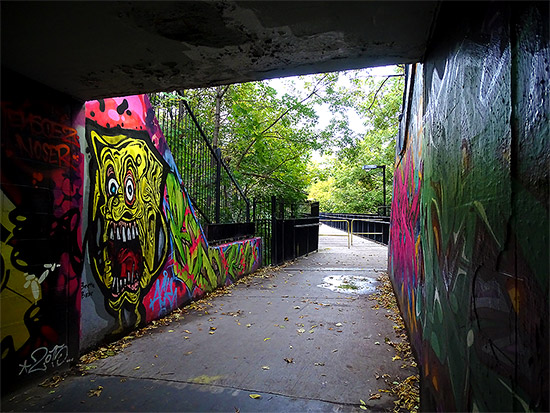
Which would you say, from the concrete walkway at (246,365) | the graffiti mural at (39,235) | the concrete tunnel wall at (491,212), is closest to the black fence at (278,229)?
the concrete walkway at (246,365)

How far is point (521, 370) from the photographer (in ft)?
3.67

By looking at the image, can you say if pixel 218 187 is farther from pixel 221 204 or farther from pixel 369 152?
pixel 369 152

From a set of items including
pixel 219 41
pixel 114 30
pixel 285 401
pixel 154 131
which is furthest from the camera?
pixel 154 131

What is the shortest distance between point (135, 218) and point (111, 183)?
0.61 metres

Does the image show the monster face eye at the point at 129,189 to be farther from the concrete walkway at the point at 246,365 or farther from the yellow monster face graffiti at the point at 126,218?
the concrete walkway at the point at 246,365

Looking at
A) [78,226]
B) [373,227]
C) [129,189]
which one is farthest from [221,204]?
[373,227]

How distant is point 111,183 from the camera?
414 centimetres

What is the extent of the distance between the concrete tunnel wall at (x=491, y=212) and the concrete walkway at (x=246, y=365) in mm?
1015

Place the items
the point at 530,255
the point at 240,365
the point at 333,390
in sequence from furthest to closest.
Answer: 1. the point at 240,365
2. the point at 333,390
3. the point at 530,255

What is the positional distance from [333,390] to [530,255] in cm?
253

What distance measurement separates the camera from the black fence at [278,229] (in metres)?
10.2

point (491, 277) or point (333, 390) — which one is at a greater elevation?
point (491, 277)

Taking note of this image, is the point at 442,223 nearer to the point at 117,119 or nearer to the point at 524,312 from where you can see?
the point at 524,312

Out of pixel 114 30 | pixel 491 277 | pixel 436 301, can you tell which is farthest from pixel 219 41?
pixel 436 301
